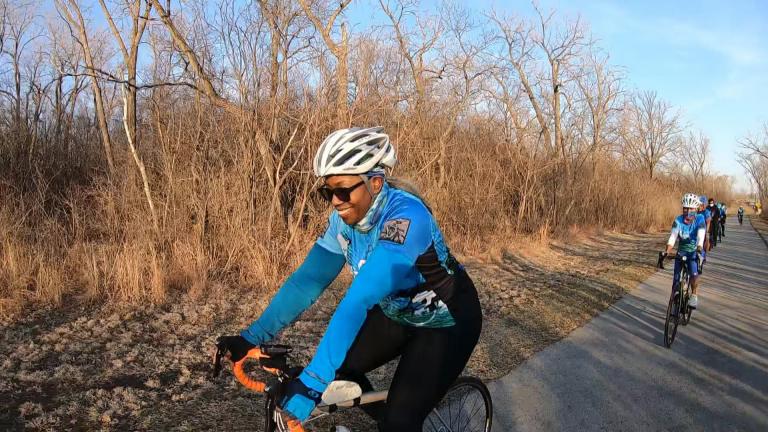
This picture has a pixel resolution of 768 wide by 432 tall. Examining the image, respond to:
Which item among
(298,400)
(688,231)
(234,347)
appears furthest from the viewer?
(688,231)

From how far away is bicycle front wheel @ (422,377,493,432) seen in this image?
2.94 meters

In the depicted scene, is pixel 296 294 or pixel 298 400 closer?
pixel 298 400

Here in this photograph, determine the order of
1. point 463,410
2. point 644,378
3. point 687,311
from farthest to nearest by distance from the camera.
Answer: point 687,311 < point 644,378 < point 463,410

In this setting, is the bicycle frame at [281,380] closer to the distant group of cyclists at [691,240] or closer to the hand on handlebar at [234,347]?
the hand on handlebar at [234,347]

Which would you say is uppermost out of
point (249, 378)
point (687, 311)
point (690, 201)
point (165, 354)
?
point (690, 201)

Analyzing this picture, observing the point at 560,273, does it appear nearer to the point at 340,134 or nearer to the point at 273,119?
the point at 273,119

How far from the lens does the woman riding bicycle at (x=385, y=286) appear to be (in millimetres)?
2105

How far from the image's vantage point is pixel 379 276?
2.09 m

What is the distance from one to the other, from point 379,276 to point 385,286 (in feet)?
0.16

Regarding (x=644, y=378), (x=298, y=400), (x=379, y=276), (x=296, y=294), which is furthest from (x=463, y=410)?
(x=644, y=378)

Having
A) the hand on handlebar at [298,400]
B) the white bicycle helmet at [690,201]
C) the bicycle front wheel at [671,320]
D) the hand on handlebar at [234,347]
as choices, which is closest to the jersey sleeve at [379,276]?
the hand on handlebar at [298,400]

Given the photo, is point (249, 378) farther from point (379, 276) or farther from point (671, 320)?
point (671, 320)

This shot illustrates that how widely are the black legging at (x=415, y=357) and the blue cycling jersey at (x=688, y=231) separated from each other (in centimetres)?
689

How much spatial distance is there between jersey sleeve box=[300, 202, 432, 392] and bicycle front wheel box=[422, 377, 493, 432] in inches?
41.5
